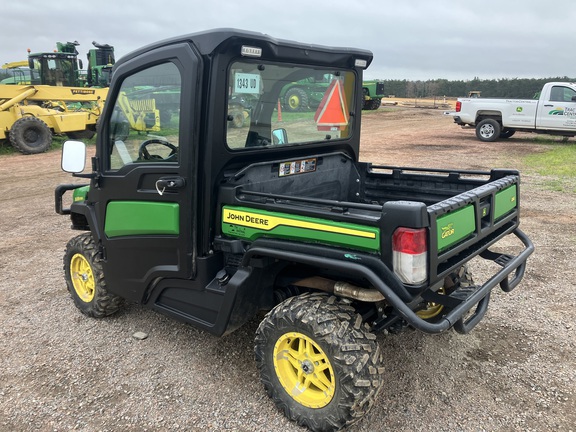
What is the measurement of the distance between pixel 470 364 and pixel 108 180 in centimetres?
277

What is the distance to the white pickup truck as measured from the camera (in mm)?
14664

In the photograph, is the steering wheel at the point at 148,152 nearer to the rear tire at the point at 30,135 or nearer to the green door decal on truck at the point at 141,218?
the green door decal on truck at the point at 141,218

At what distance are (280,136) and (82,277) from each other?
2.10m

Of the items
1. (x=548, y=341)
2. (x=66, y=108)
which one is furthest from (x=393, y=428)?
(x=66, y=108)

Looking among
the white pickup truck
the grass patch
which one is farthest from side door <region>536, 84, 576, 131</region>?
the grass patch

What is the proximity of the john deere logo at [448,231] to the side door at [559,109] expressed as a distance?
14.5 meters

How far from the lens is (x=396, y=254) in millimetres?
2332

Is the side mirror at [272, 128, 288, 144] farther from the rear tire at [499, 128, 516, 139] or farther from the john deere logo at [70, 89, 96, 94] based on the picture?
the rear tire at [499, 128, 516, 139]

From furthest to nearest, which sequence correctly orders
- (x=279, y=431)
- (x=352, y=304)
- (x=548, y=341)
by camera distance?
(x=548, y=341) → (x=352, y=304) → (x=279, y=431)

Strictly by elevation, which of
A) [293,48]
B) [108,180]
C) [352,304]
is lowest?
[352,304]

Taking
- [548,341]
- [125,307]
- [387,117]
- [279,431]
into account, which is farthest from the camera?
[387,117]

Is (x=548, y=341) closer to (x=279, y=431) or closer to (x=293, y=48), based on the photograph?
(x=279, y=431)

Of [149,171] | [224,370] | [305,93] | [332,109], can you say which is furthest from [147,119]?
[224,370]

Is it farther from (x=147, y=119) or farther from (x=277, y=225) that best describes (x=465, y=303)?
(x=147, y=119)
